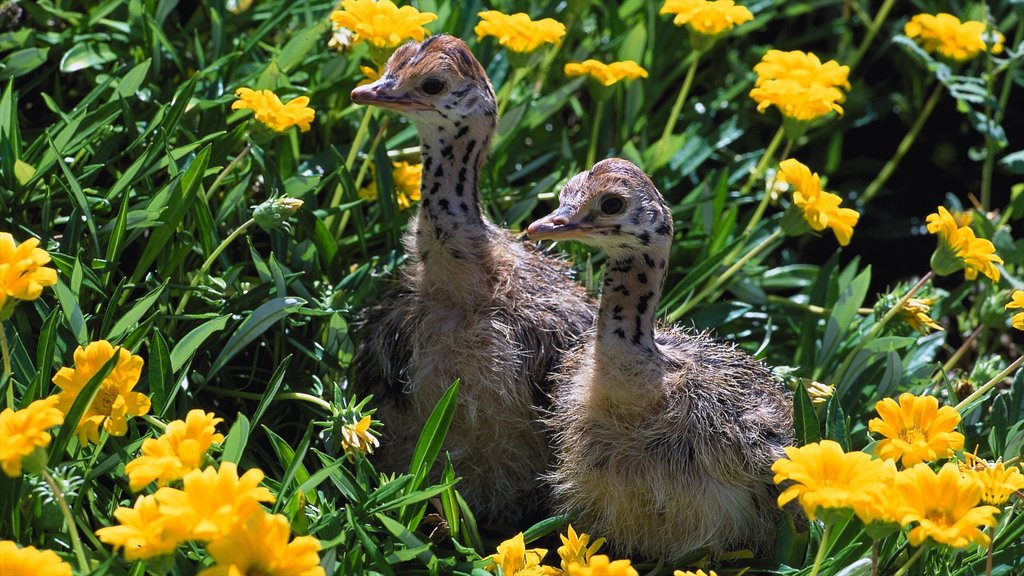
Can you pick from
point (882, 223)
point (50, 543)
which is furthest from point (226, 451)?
point (882, 223)

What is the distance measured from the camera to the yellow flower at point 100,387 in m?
2.27

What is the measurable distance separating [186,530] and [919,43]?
134 inches

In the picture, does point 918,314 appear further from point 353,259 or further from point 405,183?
point 353,259

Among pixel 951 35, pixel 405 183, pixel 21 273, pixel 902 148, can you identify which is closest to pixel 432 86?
pixel 405 183

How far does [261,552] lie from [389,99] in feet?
4.21

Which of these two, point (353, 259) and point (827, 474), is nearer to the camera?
point (827, 474)

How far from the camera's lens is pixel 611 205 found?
263 centimetres

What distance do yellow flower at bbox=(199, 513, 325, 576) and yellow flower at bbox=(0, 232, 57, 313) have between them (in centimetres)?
60

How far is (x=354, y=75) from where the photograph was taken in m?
3.65

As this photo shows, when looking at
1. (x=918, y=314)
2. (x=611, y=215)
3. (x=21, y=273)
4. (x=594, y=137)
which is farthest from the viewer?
(x=594, y=137)

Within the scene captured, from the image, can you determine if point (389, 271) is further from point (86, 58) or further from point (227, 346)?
point (86, 58)

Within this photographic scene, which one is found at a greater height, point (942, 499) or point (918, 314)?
point (942, 499)

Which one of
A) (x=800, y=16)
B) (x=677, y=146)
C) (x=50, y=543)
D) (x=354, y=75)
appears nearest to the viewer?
(x=50, y=543)

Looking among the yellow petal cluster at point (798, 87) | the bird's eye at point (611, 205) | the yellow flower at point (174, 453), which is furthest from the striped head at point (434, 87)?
the yellow flower at point (174, 453)
